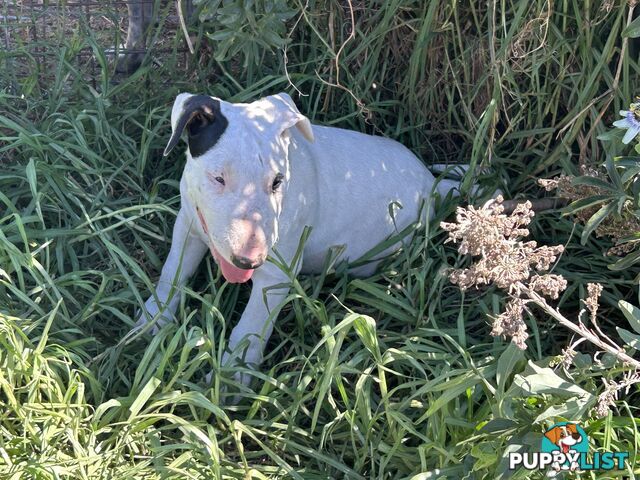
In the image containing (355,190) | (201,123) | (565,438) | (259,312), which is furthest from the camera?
(355,190)

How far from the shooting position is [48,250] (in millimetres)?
3141

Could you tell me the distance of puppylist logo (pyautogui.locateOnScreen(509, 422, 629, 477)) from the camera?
2359 millimetres

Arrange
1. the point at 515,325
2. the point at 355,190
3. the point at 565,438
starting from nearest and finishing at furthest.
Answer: the point at 515,325, the point at 565,438, the point at 355,190

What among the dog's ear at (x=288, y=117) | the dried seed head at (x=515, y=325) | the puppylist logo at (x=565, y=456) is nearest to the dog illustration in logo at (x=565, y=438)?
the puppylist logo at (x=565, y=456)

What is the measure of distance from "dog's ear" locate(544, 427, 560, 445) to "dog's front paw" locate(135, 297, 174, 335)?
4.41 feet

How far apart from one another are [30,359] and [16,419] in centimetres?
20

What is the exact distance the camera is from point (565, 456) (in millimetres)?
2400

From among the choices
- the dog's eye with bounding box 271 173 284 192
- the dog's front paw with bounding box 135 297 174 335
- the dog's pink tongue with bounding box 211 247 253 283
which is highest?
the dog's eye with bounding box 271 173 284 192

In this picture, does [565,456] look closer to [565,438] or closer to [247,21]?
[565,438]

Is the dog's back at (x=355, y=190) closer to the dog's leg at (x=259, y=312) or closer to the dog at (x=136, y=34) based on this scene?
the dog's leg at (x=259, y=312)

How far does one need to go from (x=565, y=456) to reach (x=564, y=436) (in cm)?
6

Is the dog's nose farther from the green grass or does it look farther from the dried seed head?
the dried seed head

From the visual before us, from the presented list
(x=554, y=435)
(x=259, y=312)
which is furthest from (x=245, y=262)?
(x=554, y=435)

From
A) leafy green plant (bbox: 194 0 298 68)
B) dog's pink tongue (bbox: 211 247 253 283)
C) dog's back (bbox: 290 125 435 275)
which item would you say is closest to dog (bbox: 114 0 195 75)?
leafy green plant (bbox: 194 0 298 68)
